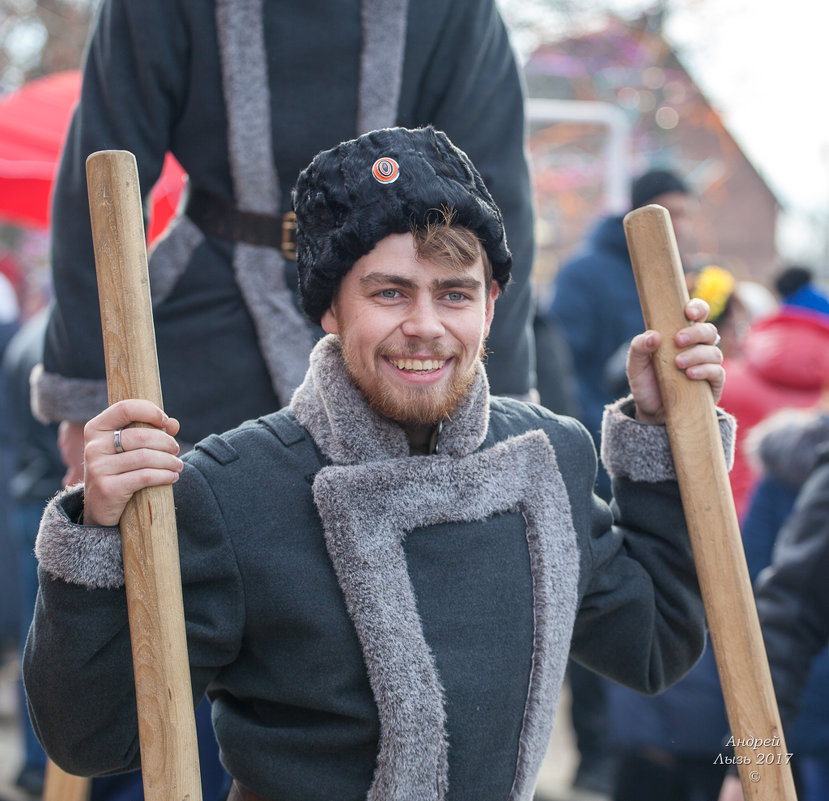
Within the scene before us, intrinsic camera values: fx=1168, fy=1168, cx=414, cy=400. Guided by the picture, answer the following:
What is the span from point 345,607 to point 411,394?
13.1 inches

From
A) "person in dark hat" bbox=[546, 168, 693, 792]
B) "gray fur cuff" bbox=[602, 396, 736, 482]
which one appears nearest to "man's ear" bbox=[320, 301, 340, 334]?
"gray fur cuff" bbox=[602, 396, 736, 482]

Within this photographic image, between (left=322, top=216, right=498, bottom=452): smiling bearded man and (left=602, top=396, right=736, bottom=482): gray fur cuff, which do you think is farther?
(left=602, top=396, right=736, bottom=482): gray fur cuff

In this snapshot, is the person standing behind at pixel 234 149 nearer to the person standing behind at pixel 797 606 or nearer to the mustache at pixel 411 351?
the mustache at pixel 411 351

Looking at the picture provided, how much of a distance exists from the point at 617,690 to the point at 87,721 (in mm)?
2269

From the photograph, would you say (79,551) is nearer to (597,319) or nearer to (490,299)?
(490,299)

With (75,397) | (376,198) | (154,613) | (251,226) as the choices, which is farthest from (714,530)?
(75,397)

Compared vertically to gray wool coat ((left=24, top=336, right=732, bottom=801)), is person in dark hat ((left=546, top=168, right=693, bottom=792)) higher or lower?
higher

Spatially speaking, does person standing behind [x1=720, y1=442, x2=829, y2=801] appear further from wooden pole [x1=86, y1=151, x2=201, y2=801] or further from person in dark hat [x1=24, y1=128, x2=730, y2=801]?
wooden pole [x1=86, y1=151, x2=201, y2=801]

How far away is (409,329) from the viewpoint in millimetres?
1742

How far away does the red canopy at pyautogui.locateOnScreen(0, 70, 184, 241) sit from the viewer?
4.39 metres

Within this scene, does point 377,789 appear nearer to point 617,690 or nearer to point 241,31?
point 241,31

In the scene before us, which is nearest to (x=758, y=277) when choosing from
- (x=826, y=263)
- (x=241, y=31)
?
(x=826, y=263)

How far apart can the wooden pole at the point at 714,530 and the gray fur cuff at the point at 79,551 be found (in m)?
0.94

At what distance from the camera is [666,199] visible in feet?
15.9
